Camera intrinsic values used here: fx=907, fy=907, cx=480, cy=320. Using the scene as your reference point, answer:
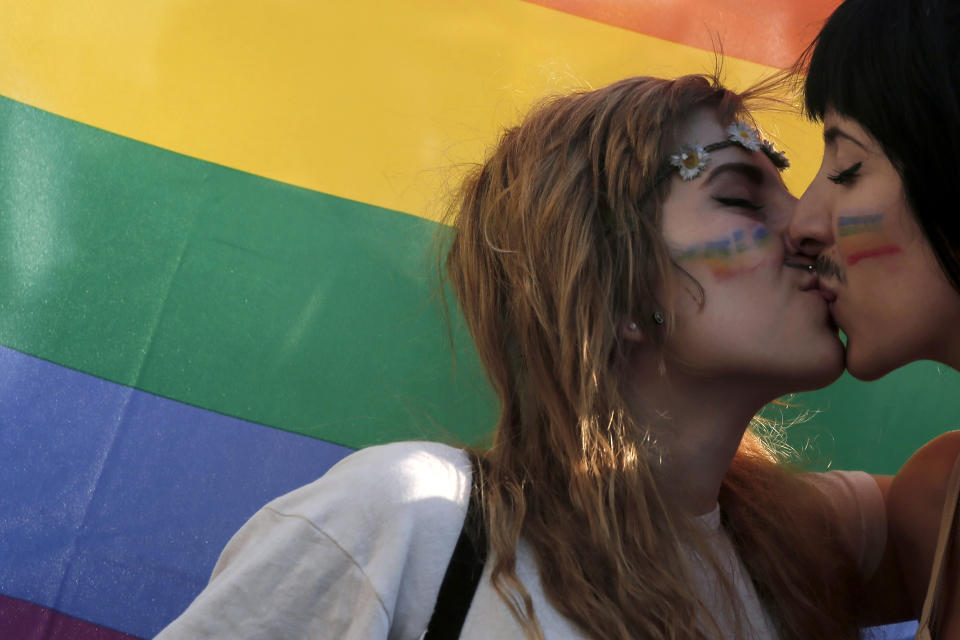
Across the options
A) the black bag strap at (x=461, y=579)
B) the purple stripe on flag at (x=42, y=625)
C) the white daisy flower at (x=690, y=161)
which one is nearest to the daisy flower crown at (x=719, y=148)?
the white daisy flower at (x=690, y=161)

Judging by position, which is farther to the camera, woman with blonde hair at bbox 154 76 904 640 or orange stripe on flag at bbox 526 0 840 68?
orange stripe on flag at bbox 526 0 840 68

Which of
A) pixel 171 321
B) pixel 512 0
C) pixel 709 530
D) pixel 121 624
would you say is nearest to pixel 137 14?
pixel 171 321

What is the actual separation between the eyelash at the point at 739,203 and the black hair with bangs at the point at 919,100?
0.94ft

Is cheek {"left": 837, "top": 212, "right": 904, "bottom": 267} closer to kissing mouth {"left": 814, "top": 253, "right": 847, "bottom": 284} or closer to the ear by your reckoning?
kissing mouth {"left": 814, "top": 253, "right": 847, "bottom": 284}

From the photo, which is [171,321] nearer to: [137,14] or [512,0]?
[137,14]

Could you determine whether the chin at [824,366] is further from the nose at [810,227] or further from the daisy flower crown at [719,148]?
the daisy flower crown at [719,148]

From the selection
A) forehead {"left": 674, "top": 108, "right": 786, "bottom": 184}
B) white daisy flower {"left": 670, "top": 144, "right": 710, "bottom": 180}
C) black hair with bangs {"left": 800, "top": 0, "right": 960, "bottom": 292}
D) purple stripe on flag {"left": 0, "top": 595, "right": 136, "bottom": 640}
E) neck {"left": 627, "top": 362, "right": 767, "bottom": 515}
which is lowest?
purple stripe on flag {"left": 0, "top": 595, "right": 136, "bottom": 640}

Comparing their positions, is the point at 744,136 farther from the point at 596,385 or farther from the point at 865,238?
the point at 596,385

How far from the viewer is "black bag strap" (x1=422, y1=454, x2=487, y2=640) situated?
1.35 m

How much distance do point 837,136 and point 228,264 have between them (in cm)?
139

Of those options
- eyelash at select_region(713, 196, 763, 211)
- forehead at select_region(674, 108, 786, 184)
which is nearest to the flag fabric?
forehead at select_region(674, 108, 786, 184)

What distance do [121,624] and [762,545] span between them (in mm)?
1371

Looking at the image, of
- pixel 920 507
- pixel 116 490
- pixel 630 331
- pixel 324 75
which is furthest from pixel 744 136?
pixel 116 490

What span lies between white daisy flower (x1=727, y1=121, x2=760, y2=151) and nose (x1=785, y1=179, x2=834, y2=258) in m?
0.16
